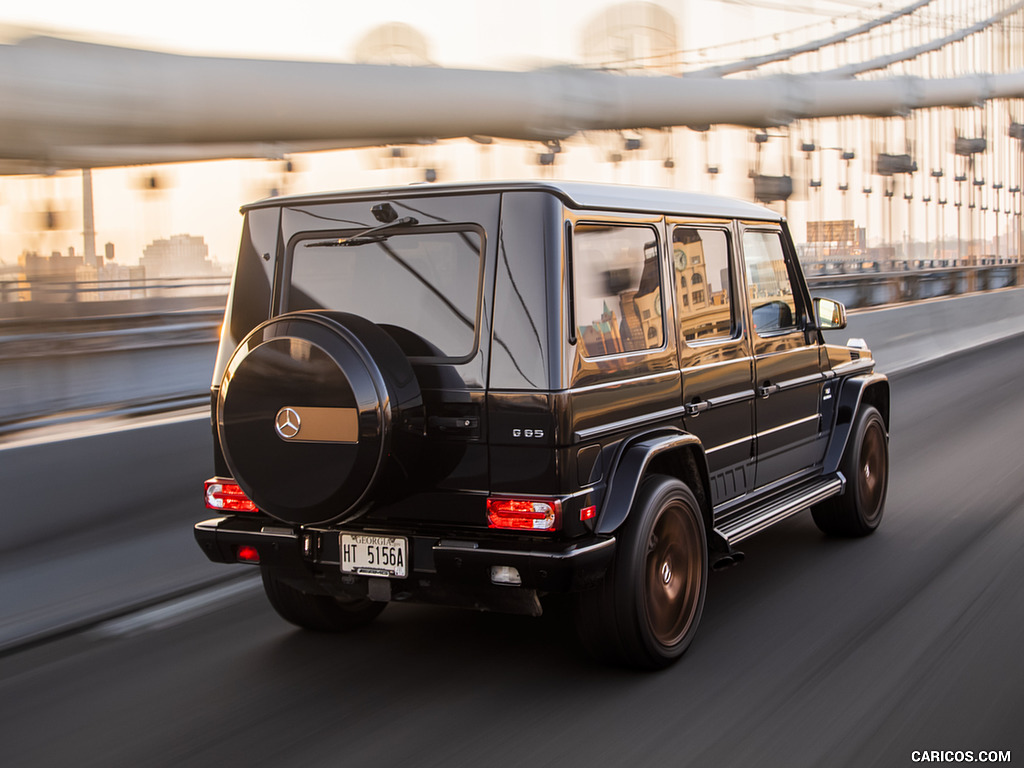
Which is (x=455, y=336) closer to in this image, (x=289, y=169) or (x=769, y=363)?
(x=769, y=363)

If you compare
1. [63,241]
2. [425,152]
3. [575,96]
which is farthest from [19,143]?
[575,96]

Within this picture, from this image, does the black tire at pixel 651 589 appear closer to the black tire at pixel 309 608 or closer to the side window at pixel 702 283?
the side window at pixel 702 283

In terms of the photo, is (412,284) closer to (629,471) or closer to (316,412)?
(316,412)

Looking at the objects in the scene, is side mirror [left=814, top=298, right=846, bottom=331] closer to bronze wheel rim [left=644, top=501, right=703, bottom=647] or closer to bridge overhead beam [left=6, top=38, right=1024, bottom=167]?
→ bronze wheel rim [left=644, top=501, right=703, bottom=647]

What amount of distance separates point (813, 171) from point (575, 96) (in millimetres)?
49070

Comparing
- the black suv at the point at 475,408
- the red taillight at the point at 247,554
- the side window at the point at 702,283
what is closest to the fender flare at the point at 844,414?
the side window at the point at 702,283

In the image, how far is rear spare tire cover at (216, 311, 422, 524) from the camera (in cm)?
386

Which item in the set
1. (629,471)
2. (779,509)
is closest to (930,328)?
(779,509)

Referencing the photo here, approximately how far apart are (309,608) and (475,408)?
136 centimetres

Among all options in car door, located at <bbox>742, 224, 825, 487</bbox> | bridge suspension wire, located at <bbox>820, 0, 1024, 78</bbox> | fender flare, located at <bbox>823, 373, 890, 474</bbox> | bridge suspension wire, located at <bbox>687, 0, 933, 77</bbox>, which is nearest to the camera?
car door, located at <bbox>742, 224, 825, 487</bbox>

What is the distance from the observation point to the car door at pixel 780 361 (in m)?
5.39

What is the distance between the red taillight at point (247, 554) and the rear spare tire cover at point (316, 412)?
0.36 m

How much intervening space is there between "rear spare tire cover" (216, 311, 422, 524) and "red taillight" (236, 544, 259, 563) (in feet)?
1.19

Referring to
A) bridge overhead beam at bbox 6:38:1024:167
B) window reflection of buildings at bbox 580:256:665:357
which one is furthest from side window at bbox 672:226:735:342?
bridge overhead beam at bbox 6:38:1024:167
